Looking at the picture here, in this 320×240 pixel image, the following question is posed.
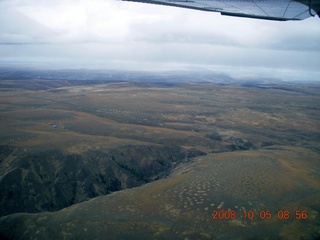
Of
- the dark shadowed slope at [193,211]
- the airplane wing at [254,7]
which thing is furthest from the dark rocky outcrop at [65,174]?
the airplane wing at [254,7]

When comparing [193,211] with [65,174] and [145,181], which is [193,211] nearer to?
[145,181]

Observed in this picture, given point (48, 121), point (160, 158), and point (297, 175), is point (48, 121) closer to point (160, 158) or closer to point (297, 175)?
point (160, 158)

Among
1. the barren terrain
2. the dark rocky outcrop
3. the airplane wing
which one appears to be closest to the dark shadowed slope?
the barren terrain

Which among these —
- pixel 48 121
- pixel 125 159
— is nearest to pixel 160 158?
pixel 125 159
